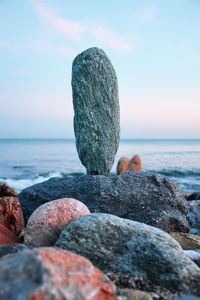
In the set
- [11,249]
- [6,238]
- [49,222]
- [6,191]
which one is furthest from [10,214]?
[6,191]

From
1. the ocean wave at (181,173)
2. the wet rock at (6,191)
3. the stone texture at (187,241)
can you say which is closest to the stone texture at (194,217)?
the stone texture at (187,241)

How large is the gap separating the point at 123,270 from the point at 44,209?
143cm

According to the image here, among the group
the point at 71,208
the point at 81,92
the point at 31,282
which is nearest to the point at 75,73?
the point at 81,92

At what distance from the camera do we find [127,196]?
5.89 metres

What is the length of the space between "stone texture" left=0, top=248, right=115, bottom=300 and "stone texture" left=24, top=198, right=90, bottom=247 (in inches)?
60.4

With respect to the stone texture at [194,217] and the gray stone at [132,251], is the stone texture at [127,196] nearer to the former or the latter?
the stone texture at [194,217]

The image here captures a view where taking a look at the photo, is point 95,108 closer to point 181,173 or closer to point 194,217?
point 194,217

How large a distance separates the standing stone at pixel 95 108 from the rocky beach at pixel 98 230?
2 centimetres

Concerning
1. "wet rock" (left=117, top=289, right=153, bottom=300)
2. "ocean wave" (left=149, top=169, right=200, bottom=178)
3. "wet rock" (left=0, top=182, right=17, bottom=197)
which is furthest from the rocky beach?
"ocean wave" (left=149, top=169, right=200, bottom=178)

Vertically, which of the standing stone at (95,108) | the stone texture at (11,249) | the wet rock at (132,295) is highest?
the standing stone at (95,108)

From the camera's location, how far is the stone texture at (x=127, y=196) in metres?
5.80

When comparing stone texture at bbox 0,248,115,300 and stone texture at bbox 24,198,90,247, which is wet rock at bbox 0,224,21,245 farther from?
stone texture at bbox 0,248,115,300

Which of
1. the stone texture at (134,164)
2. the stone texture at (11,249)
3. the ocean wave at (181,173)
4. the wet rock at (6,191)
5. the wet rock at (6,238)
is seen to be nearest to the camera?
the stone texture at (11,249)

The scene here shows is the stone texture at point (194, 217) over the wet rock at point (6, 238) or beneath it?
beneath
